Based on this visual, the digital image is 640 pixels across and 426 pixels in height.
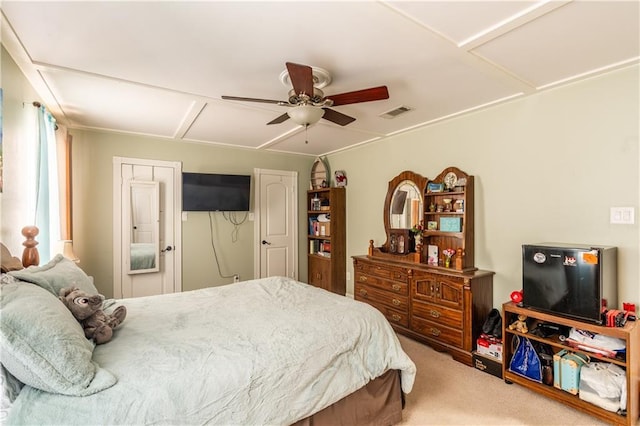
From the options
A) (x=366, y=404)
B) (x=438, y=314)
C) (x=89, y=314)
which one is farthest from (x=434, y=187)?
(x=89, y=314)

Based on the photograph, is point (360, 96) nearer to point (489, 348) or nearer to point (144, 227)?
point (489, 348)

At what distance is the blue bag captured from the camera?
7.84 feet

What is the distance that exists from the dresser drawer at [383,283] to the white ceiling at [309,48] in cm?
194

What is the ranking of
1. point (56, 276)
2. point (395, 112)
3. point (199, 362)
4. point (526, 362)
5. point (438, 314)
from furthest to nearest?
point (395, 112)
point (438, 314)
point (526, 362)
point (56, 276)
point (199, 362)

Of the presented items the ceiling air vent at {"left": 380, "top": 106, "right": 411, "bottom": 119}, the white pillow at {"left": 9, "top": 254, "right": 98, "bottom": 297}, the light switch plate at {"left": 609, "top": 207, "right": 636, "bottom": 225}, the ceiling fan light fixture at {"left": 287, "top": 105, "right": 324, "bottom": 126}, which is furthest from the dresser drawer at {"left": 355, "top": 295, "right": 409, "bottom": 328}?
the white pillow at {"left": 9, "top": 254, "right": 98, "bottom": 297}

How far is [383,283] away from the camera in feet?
12.2

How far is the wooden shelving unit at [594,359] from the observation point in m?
1.95

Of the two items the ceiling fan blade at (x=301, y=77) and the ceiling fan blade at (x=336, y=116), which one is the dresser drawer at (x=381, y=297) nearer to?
the ceiling fan blade at (x=336, y=116)

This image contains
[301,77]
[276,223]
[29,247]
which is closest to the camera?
[301,77]

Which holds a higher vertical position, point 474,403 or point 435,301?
point 435,301

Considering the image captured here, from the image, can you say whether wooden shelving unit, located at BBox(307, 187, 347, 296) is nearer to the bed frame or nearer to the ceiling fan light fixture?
the ceiling fan light fixture

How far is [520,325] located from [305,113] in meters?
2.43

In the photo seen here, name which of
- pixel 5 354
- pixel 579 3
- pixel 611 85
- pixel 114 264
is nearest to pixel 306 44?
pixel 579 3

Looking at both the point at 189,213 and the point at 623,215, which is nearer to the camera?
the point at 623,215
